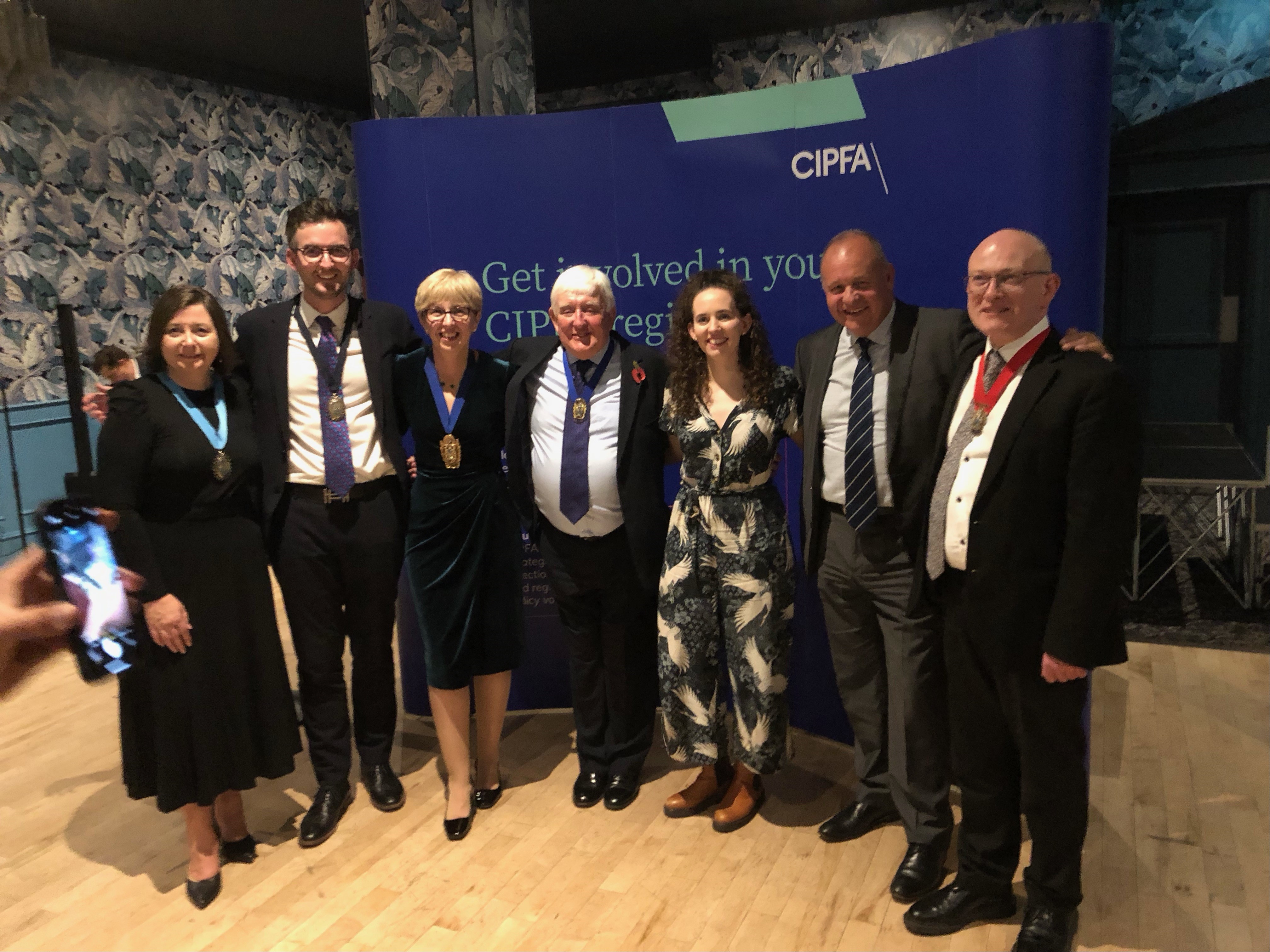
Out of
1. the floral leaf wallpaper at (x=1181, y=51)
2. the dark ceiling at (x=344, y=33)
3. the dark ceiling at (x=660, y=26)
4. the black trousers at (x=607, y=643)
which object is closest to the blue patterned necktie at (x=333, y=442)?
A: the black trousers at (x=607, y=643)

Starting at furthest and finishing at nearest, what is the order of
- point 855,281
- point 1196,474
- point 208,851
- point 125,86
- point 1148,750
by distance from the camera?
1. point 125,86
2. point 1196,474
3. point 1148,750
4. point 208,851
5. point 855,281

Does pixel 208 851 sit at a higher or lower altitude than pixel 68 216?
lower

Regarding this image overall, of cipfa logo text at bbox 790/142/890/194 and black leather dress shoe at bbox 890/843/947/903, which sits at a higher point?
cipfa logo text at bbox 790/142/890/194

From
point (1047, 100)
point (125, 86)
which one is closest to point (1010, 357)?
point (1047, 100)

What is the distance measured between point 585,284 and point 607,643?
1.17m

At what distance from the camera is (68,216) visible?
Result: 19.8ft

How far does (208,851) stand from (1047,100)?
3267mm

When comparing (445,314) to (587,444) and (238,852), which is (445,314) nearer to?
(587,444)

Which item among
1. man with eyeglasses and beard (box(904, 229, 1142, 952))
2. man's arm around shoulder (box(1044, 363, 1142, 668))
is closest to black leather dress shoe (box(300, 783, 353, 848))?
man with eyeglasses and beard (box(904, 229, 1142, 952))

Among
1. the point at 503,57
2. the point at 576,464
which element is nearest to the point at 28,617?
the point at 576,464

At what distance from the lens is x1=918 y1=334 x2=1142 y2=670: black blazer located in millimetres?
1886

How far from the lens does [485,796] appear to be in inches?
122

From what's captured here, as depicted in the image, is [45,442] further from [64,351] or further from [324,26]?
[64,351]

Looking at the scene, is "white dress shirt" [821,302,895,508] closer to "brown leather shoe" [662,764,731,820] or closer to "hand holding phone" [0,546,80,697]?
"brown leather shoe" [662,764,731,820]
